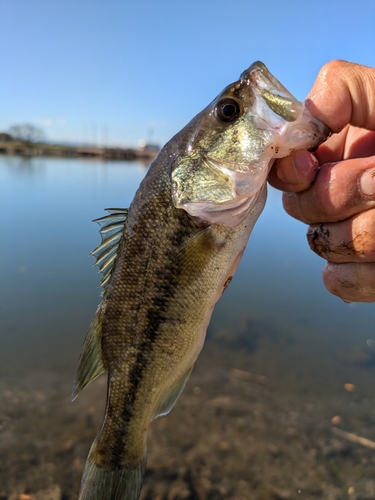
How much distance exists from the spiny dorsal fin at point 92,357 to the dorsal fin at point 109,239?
0.25 meters

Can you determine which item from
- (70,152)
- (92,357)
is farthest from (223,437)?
(70,152)

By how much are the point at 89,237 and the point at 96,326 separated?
11071mm

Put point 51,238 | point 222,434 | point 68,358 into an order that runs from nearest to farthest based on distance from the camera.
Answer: point 222,434 < point 68,358 < point 51,238

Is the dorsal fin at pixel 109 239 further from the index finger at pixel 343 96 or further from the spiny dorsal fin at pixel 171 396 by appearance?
the index finger at pixel 343 96

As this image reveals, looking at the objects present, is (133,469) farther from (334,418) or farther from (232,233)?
(334,418)

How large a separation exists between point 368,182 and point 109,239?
164 centimetres

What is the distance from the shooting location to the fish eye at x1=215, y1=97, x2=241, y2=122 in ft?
6.91

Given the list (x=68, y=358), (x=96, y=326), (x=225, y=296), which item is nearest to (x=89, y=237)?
(x=225, y=296)

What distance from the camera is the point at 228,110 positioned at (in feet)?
6.98

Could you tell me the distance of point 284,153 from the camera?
2.02 metres

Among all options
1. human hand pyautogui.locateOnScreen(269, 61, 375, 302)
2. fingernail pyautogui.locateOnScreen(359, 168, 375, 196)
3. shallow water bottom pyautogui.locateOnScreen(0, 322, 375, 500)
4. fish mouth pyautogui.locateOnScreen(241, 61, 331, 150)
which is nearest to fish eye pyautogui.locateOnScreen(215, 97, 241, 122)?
fish mouth pyautogui.locateOnScreen(241, 61, 331, 150)

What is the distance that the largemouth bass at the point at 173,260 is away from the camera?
2057mm

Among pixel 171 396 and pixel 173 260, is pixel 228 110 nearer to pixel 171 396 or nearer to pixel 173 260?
pixel 173 260

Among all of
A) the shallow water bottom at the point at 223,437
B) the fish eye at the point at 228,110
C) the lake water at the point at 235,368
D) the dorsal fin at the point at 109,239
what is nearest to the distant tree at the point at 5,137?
the lake water at the point at 235,368
